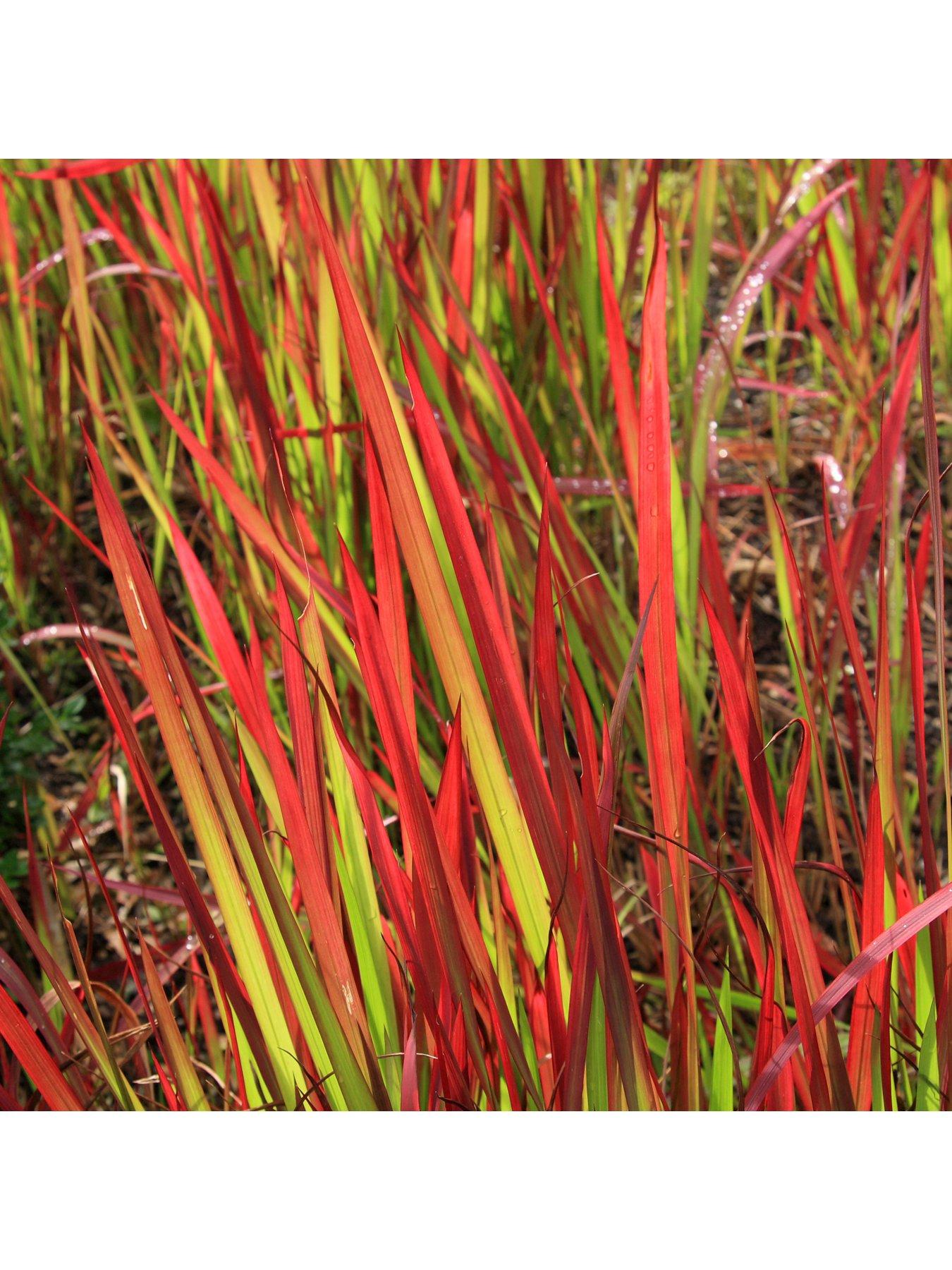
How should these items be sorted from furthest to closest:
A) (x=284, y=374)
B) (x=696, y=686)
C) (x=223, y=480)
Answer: (x=284, y=374) → (x=696, y=686) → (x=223, y=480)

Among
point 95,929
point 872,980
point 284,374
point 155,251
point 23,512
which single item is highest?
point 155,251

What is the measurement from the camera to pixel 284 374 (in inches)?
32.1

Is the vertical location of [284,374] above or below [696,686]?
above

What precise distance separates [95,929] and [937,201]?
97cm

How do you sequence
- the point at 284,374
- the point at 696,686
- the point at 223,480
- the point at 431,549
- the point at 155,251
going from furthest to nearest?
the point at 155,251 < the point at 284,374 < the point at 696,686 < the point at 223,480 < the point at 431,549

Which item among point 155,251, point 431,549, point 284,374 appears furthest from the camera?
point 155,251

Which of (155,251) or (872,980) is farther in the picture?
(155,251)

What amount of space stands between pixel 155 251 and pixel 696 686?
2.22 ft

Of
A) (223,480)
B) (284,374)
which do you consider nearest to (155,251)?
(284,374)

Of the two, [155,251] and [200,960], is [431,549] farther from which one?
[155,251]

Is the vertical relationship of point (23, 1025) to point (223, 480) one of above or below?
below
